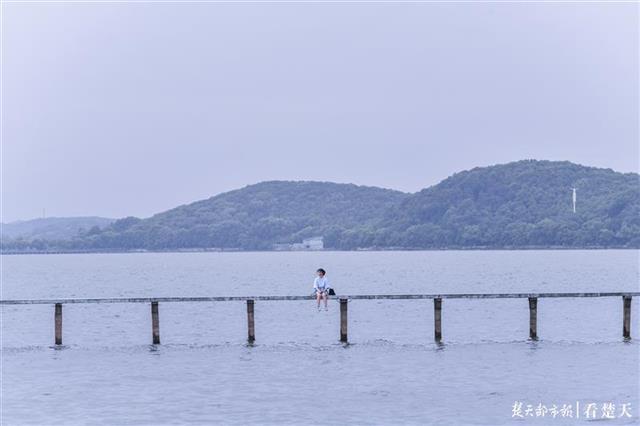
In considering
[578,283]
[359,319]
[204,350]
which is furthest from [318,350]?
[578,283]

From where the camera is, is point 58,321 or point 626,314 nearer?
point 58,321

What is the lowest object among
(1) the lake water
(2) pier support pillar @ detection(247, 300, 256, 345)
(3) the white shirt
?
(1) the lake water

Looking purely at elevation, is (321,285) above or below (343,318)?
above

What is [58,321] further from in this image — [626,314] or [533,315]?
[626,314]

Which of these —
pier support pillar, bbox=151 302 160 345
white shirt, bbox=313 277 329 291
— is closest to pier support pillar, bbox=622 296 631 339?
white shirt, bbox=313 277 329 291

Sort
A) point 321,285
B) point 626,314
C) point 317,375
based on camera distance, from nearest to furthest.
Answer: point 317,375, point 321,285, point 626,314

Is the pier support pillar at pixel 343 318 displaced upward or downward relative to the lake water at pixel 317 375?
upward

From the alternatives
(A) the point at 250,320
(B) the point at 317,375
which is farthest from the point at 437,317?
(B) the point at 317,375

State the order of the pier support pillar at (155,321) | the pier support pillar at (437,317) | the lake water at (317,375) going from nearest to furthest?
the lake water at (317,375) → the pier support pillar at (437,317) → the pier support pillar at (155,321)

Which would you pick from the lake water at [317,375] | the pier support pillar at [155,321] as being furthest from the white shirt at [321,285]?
the pier support pillar at [155,321]

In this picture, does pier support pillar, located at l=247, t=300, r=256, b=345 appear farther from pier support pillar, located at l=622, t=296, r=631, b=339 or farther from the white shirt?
pier support pillar, located at l=622, t=296, r=631, b=339

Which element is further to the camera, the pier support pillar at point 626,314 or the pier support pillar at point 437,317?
the pier support pillar at point 626,314

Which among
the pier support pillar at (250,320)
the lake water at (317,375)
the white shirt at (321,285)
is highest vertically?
the white shirt at (321,285)

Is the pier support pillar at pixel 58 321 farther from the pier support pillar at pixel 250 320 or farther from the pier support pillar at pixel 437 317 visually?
the pier support pillar at pixel 437 317
